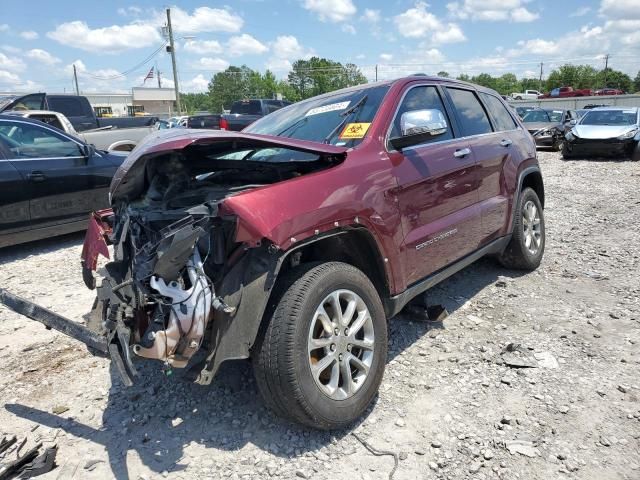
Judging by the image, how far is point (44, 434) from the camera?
273 cm

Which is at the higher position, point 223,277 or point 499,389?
point 223,277

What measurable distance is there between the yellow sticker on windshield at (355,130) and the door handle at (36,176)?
444 centimetres

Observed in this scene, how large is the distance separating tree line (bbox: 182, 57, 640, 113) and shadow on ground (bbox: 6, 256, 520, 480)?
256 ft

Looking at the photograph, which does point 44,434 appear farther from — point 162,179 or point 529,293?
point 529,293

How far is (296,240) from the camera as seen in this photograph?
2.41m

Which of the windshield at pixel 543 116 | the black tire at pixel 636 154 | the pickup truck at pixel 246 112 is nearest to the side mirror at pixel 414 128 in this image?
the black tire at pixel 636 154

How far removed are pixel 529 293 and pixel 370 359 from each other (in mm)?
2393

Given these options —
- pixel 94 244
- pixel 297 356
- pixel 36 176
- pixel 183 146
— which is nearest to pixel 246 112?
pixel 36 176

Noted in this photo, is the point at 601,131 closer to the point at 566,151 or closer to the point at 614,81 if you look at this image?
the point at 566,151

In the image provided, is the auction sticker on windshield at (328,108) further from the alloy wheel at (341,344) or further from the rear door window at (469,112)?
the alloy wheel at (341,344)

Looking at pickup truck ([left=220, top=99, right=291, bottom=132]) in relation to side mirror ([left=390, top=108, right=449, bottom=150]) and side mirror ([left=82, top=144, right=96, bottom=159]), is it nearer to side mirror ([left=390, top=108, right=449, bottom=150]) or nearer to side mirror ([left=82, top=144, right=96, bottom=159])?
side mirror ([left=82, top=144, right=96, bottom=159])

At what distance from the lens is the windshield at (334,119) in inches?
126

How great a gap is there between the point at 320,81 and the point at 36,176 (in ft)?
283

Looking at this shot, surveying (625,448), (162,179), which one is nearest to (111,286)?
(162,179)
